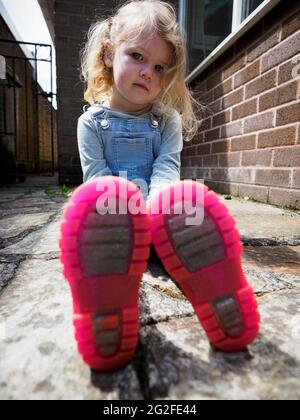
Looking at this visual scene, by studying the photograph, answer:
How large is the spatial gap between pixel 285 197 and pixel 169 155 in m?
1.22

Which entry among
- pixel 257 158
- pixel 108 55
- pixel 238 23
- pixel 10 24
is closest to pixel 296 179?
pixel 257 158

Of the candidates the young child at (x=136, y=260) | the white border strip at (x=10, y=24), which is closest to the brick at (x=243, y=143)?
the young child at (x=136, y=260)

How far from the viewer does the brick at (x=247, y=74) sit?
2475 mm

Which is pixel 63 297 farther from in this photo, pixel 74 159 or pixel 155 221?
pixel 74 159

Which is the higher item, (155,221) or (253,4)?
(253,4)

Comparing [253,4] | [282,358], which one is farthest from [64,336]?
[253,4]

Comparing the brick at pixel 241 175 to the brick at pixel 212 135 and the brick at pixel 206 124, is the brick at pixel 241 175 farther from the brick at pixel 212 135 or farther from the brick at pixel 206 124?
the brick at pixel 206 124

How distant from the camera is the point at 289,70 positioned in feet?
6.83

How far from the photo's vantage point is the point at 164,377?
0.54 metres

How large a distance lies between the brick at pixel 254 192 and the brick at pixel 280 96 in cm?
59

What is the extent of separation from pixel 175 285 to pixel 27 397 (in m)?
0.49

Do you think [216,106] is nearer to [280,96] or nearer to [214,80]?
[214,80]

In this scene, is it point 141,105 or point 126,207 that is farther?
point 141,105

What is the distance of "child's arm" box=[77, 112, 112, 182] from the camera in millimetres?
1252
